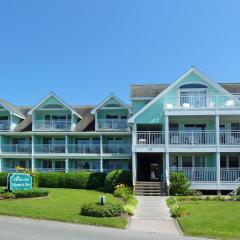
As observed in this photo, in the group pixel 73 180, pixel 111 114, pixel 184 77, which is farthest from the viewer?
pixel 111 114

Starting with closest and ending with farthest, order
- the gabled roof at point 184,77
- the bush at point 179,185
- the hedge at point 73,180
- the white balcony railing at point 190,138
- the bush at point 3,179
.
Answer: the bush at point 179,185, the white balcony railing at point 190,138, the gabled roof at point 184,77, the hedge at point 73,180, the bush at point 3,179

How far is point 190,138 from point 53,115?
1738 cm

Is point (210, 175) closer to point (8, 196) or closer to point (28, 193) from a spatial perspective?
point (28, 193)

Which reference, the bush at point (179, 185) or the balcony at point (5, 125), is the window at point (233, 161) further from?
the balcony at point (5, 125)

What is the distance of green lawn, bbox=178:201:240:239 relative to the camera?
588 inches

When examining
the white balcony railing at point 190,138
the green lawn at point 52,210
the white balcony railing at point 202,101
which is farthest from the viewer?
the white balcony railing at point 202,101

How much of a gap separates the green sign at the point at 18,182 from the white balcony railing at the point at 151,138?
10436 millimetres

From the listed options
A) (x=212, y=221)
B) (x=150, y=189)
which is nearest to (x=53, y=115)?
(x=150, y=189)

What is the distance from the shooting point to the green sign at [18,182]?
25641 millimetres

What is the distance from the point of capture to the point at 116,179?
106ft

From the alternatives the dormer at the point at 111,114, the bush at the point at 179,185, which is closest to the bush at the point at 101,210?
the bush at the point at 179,185

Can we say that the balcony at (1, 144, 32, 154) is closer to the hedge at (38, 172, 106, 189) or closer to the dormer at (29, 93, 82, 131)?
the dormer at (29, 93, 82, 131)

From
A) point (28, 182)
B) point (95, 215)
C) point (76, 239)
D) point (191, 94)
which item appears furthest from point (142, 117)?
point (76, 239)

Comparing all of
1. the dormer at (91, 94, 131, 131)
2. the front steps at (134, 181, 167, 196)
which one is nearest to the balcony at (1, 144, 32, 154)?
the dormer at (91, 94, 131, 131)
